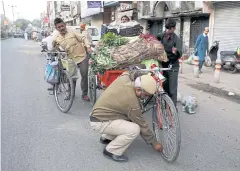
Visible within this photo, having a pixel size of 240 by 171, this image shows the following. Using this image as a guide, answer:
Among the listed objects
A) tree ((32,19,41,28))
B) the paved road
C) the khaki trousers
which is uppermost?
tree ((32,19,41,28))

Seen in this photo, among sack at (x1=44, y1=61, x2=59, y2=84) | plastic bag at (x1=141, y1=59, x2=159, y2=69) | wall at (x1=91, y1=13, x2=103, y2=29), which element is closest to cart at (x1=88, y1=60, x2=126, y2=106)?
plastic bag at (x1=141, y1=59, x2=159, y2=69)

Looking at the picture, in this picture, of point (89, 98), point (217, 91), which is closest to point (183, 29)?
point (217, 91)

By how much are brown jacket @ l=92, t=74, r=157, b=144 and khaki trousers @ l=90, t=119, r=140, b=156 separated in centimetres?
6

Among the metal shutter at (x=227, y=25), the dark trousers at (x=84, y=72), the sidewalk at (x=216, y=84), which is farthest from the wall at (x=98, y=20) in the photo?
the dark trousers at (x=84, y=72)

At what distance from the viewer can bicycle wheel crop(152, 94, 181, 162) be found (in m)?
3.12

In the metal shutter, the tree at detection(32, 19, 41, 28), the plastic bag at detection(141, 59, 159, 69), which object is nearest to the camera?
the plastic bag at detection(141, 59, 159, 69)

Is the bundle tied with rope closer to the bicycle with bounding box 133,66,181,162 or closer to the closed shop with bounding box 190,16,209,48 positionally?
the bicycle with bounding box 133,66,181,162

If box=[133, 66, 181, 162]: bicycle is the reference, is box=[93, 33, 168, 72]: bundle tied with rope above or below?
above

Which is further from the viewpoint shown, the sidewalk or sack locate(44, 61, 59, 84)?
the sidewalk

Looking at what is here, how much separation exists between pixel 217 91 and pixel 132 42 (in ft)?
13.0

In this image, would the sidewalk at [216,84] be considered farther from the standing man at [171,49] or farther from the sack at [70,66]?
the sack at [70,66]

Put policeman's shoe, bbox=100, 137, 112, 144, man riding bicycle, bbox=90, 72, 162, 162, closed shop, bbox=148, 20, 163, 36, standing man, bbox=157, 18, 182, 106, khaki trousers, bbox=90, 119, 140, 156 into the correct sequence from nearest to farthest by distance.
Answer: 1. man riding bicycle, bbox=90, 72, 162, 162
2. khaki trousers, bbox=90, 119, 140, 156
3. policeman's shoe, bbox=100, 137, 112, 144
4. standing man, bbox=157, 18, 182, 106
5. closed shop, bbox=148, 20, 163, 36

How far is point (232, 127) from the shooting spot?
4.55 meters

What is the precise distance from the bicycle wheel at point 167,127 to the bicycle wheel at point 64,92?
202cm
